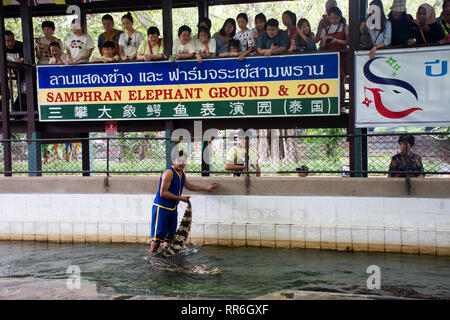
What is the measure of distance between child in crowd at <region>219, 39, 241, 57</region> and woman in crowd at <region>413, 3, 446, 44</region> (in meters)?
3.34

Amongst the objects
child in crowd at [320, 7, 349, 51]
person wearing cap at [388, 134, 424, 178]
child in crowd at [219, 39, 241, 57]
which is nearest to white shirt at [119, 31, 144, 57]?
child in crowd at [219, 39, 241, 57]

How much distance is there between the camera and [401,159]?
8039 millimetres

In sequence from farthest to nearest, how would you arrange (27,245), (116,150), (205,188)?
(116,150), (27,245), (205,188)

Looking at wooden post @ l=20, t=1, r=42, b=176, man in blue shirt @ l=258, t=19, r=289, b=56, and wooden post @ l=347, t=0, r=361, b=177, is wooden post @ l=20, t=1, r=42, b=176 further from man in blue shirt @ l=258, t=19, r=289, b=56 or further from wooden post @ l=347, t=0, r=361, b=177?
wooden post @ l=347, t=0, r=361, b=177

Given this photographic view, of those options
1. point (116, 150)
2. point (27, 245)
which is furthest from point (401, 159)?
point (116, 150)

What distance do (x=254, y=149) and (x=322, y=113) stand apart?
1478 millimetres

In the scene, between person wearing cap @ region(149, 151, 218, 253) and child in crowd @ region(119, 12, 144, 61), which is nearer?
person wearing cap @ region(149, 151, 218, 253)

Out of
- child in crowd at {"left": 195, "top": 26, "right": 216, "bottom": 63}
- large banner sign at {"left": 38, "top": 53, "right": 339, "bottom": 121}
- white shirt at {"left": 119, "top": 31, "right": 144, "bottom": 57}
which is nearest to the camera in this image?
large banner sign at {"left": 38, "top": 53, "right": 339, "bottom": 121}

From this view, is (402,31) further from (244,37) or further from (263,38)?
(244,37)

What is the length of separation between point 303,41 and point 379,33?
4.82 feet

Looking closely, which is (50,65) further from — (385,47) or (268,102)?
(385,47)

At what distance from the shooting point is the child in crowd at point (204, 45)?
9.06m

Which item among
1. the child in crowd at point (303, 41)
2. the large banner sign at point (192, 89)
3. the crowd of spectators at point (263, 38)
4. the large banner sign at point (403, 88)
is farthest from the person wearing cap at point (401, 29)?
the child in crowd at point (303, 41)

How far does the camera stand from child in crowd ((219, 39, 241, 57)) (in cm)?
887
